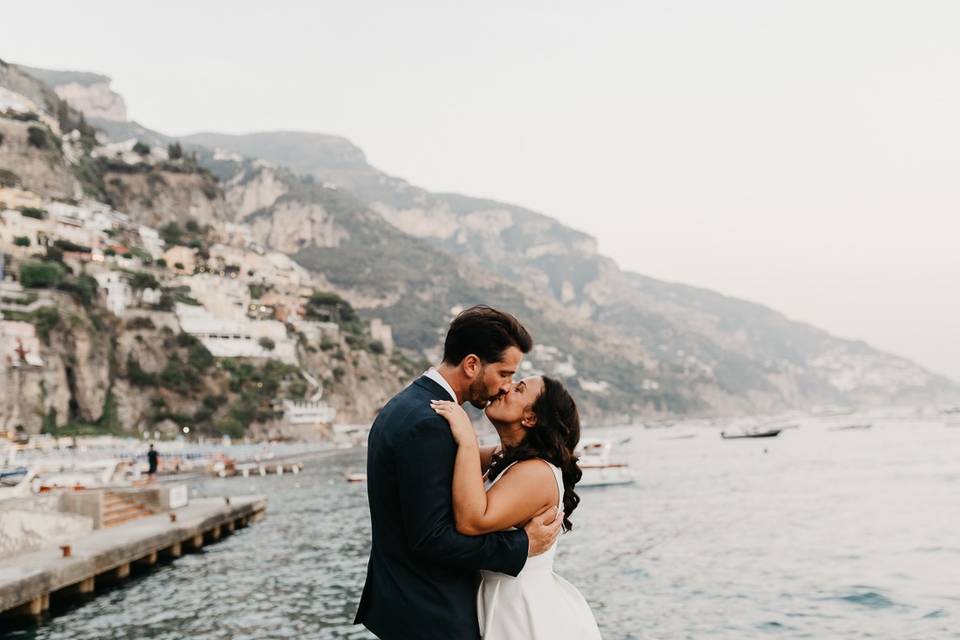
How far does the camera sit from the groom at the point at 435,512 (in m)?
3.32

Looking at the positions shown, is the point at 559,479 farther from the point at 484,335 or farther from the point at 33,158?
the point at 33,158

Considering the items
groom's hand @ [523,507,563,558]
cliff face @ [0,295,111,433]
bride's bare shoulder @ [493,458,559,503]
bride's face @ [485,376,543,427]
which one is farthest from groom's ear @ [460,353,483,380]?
cliff face @ [0,295,111,433]

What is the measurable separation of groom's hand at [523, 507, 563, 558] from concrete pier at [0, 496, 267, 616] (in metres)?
12.0

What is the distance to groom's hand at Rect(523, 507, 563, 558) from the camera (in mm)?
3582

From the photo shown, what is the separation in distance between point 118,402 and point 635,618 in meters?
79.4

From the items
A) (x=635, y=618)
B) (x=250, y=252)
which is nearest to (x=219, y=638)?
(x=635, y=618)

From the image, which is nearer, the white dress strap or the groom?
the groom

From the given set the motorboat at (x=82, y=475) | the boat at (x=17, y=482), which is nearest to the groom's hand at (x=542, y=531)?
the boat at (x=17, y=482)

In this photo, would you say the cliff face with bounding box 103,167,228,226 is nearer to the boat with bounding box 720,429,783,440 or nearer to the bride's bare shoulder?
the boat with bounding box 720,429,783,440

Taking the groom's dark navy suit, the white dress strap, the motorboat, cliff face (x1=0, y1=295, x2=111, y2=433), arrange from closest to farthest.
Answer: the groom's dark navy suit → the white dress strap → the motorboat → cliff face (x1=0, y1=295, x2=111, y2=433)

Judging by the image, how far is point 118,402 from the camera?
8375 centimetres

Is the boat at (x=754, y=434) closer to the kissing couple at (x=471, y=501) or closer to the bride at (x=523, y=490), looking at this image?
the bride at (x=523, y=490)

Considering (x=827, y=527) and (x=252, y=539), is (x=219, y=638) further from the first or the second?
(x=827, y=527)

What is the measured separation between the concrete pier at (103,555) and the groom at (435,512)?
1161 cm
